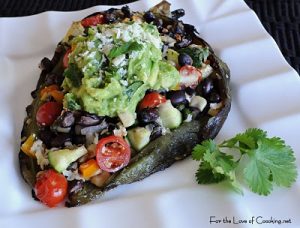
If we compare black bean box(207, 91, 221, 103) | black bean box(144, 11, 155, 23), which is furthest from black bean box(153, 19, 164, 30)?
black bean box(207, 91, 221, 103)

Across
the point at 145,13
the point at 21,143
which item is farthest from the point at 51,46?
the point at 21,143

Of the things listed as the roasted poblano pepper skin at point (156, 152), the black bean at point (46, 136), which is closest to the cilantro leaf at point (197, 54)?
the roasted poblano pepper skin at point (156, 152)

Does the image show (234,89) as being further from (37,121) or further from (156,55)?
(37,121)

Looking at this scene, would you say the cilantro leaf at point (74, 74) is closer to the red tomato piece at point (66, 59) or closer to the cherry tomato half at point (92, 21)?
the red tomato piece at point (66, 59)

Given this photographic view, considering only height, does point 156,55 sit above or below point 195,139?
above

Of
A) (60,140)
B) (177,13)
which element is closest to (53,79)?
(60,140)
